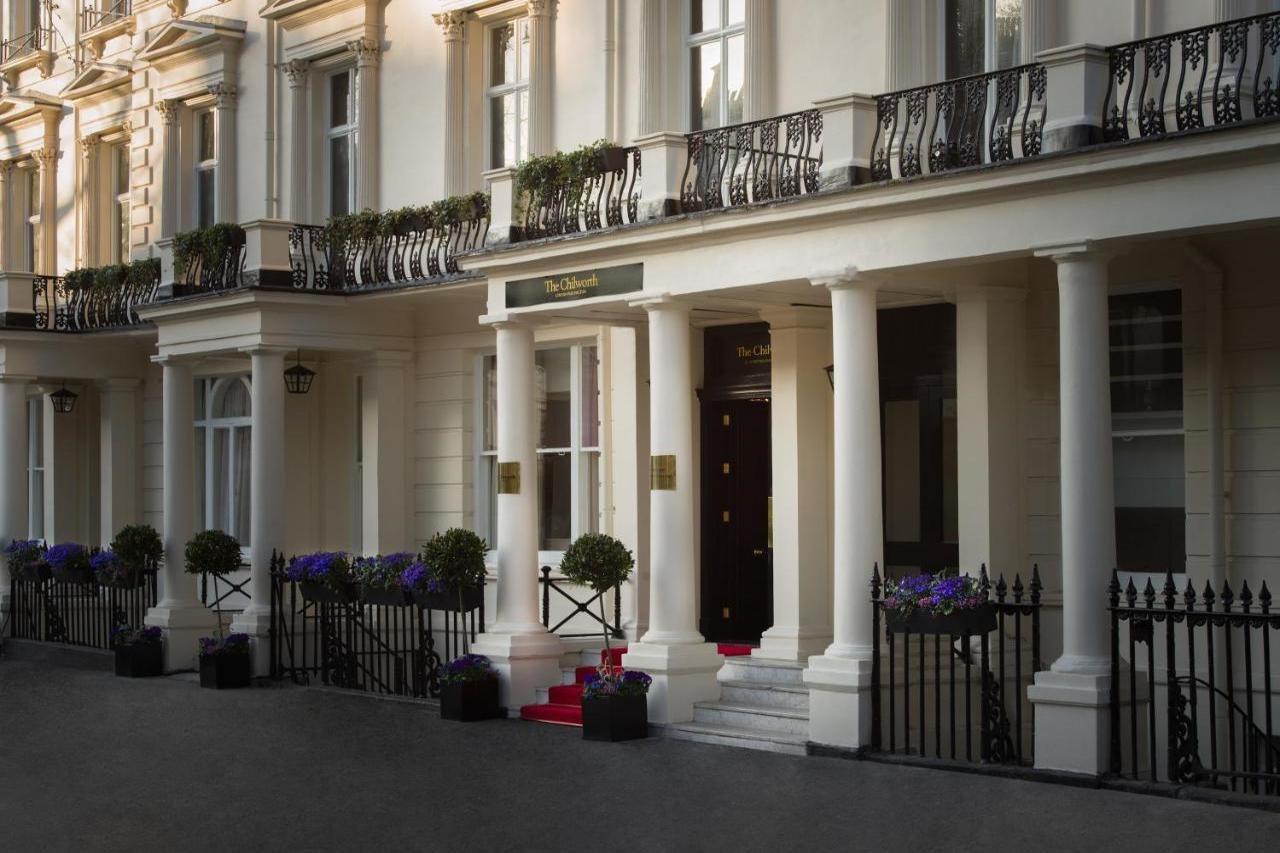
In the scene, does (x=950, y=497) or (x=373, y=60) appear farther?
(x=373, y=60)

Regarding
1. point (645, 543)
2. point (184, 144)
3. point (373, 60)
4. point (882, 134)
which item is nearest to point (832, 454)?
point (645, 543)

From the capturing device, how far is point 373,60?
68.1 feet

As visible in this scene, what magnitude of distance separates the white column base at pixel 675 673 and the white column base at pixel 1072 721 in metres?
3.63

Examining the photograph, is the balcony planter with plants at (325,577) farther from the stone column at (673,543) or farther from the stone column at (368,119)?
the stone column at (368,119)

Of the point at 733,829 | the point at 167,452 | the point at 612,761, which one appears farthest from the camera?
the point at 167,452

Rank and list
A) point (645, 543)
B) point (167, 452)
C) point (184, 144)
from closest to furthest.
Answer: point (645, 543)
point (167, 452)
point (184, 144)

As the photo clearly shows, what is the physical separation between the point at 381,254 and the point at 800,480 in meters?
5.96

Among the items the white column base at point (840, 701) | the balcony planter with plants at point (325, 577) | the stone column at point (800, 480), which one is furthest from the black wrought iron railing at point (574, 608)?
the white column base at point (840, 701)

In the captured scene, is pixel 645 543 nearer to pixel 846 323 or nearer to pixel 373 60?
pixel 846 323

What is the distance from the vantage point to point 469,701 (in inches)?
624

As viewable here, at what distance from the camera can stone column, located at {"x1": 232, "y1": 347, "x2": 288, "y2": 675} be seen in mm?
19328

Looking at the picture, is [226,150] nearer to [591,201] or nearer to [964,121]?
[591,201]

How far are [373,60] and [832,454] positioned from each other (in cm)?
808

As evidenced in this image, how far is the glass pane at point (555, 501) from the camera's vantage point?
61.7 feet
